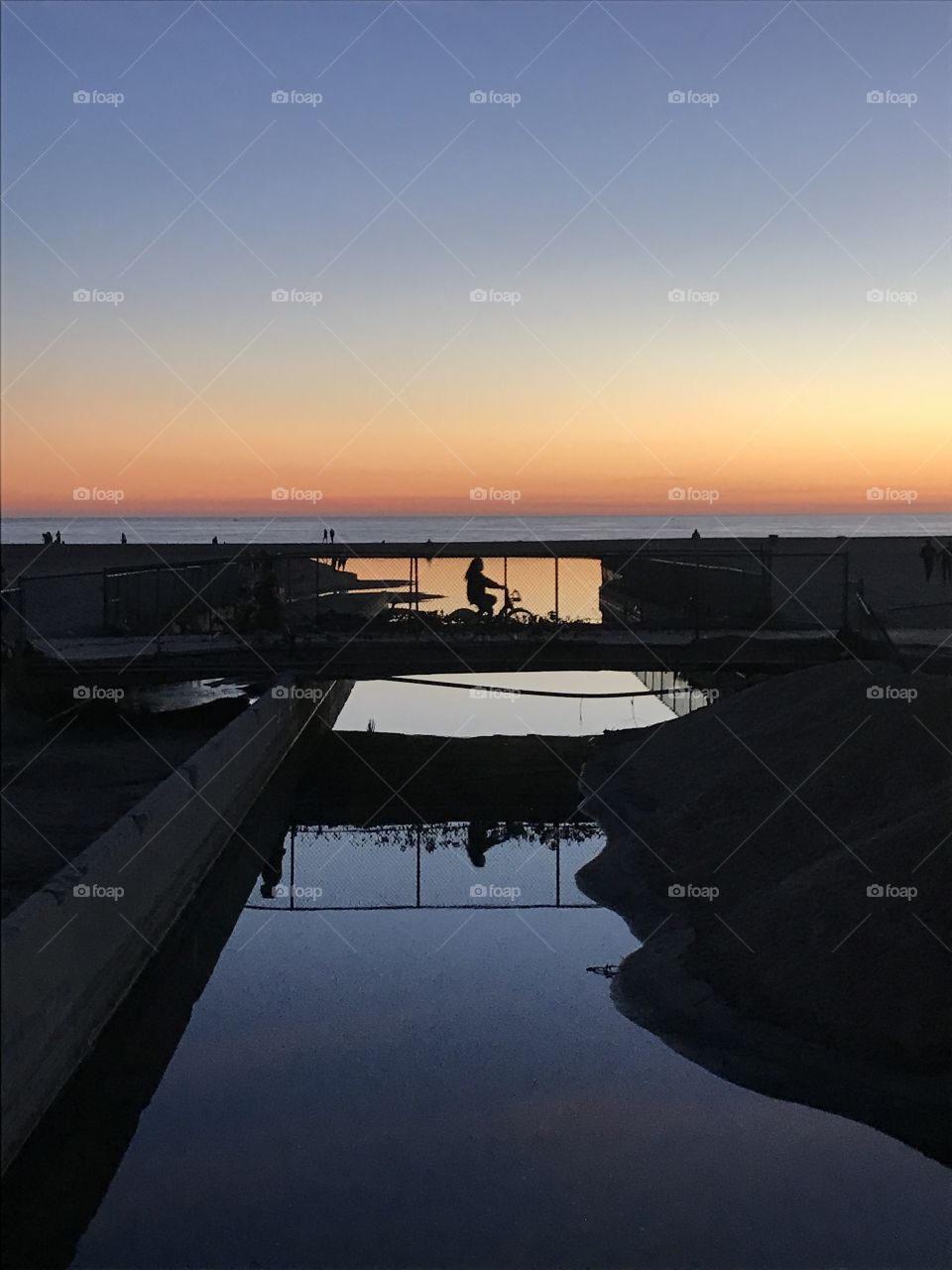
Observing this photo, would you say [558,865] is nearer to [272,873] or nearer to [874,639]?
[272,873]

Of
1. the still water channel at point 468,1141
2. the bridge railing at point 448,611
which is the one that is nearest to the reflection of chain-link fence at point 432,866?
the still water channel at point 468,1141

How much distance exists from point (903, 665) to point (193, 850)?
560 inches

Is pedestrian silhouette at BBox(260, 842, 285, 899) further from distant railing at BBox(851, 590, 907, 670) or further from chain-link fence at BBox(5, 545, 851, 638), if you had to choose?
distant railing at BBox(851, 590, 907, 670)

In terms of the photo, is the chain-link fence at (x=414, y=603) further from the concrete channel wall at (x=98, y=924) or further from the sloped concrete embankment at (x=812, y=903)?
the concrete channel wall at (x=98, y=924)

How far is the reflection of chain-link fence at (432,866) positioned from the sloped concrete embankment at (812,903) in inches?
30.7

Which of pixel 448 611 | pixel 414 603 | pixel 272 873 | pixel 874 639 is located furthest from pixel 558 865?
pixel 448 611

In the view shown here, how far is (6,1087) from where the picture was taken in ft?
33.8

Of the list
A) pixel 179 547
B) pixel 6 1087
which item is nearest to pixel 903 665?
pixel 6 1087

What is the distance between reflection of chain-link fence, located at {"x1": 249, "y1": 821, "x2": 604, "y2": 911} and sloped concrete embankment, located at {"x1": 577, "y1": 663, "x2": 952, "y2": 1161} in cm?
78

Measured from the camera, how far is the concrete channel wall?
10.6 meters

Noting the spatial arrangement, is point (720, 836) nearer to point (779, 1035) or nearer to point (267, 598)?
point (779, 1035)

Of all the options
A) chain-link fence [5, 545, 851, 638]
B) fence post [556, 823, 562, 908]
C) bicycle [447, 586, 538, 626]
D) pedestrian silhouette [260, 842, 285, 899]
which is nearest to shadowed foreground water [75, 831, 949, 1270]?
fence post [556, 823, 562, 908]

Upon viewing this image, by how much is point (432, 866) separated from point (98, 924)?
9176mm

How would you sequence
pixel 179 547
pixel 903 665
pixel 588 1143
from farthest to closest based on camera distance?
1. pixel 179 547
2. pixel 903 665
3. pixel 588 1143
